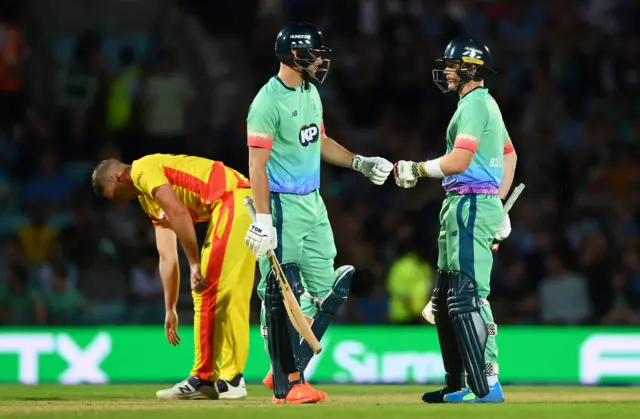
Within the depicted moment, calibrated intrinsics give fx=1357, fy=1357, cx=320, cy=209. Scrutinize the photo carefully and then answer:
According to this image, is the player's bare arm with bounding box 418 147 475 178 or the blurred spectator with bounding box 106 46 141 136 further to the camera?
the blurred spectator with bounding box 106 46 141 136

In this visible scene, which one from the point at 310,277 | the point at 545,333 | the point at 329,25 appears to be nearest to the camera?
the point at 310,277

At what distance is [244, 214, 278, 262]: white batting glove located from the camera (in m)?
8.62

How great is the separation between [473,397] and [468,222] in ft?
3.74

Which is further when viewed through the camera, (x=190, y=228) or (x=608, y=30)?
(x=608, y=30)

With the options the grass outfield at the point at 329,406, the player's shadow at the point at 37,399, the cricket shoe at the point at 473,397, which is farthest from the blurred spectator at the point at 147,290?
the cricket shoe at the point at 473,397

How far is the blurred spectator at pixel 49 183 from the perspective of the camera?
1634 cm

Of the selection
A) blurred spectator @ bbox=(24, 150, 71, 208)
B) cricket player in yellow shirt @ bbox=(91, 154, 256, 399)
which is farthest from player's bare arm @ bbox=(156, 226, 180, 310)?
blurred spectator @ bbox=(24, 150, 71, 208)

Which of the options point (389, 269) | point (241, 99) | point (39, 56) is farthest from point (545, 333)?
point (39, 56)

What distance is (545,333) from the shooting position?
13.6 m

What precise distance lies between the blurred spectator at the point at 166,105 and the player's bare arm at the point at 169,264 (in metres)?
7.02

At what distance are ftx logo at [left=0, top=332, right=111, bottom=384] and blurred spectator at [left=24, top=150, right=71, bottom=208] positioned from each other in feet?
9.71

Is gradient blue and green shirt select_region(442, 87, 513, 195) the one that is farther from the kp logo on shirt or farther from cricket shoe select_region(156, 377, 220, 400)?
cricket shoe select_region(156, 377, 220, 400)

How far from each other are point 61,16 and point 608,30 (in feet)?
24.1

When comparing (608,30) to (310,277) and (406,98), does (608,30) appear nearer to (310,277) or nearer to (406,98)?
(406,98)
